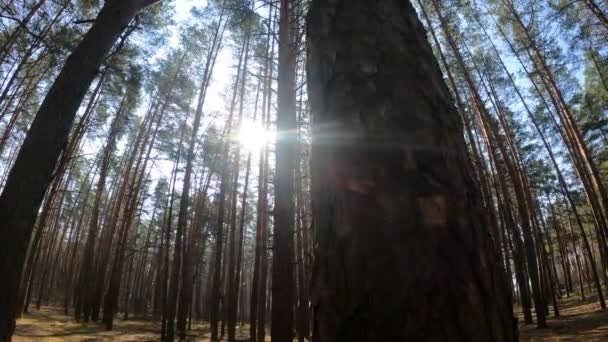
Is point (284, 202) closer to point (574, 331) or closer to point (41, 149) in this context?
point (41, 149)

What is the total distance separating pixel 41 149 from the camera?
3.32m

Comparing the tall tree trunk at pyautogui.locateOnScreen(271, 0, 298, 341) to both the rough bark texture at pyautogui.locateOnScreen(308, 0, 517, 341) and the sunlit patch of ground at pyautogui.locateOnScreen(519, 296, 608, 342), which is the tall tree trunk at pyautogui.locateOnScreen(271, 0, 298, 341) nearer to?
the rough bark texture at pyautogui.locateOnScreen(308, 0, 517, 341)

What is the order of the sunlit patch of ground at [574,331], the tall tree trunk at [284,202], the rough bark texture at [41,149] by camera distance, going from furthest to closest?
the sunlit patch of ground at [574,331] < the tall tree trunk at [284,202] < the rough bark texture at [41,149]

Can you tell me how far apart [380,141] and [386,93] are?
0.13m

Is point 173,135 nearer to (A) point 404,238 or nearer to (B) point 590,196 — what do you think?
(A) point 404,238

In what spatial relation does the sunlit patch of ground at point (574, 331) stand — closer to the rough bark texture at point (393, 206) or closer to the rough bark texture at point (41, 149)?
the rough bark texture at point (393, 206)

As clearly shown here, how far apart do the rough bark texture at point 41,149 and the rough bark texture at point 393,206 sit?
363 centimetres

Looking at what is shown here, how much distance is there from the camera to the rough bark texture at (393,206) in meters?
0.57

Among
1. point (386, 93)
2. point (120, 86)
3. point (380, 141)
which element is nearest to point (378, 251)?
point (380, 141)

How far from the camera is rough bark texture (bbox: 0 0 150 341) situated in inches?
118

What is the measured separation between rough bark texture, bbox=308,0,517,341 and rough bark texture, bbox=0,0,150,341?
3.63 meters

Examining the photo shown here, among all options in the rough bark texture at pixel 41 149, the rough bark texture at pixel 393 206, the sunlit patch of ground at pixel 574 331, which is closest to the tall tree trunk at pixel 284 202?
the rough bark texture at pixel 41 149

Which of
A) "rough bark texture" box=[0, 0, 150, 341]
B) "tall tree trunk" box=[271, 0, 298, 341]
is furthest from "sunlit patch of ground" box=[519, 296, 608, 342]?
"rough bark texture" box=[0, 0, 150, 341]

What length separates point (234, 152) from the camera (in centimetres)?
1612
